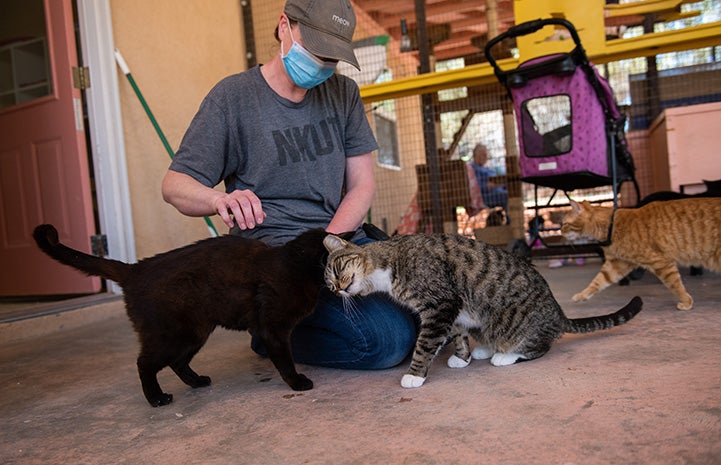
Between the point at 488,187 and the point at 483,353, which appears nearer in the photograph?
the point at 483,353

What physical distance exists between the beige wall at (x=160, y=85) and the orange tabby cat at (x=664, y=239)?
9.55 feet

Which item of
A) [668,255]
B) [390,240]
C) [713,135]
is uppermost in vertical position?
[713,135]

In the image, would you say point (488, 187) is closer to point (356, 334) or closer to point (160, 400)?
point (356, 334)

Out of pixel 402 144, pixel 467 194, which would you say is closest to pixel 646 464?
pixel 467 194

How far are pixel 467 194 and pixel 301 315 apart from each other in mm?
3292

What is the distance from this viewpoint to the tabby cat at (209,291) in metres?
1.58

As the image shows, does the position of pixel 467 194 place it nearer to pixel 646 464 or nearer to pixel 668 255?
pixel 668 255

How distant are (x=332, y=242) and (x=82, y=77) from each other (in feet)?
9.33

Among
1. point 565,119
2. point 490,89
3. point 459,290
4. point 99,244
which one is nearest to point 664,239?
point 565,119

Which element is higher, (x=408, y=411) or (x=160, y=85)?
(x=160, y=85)

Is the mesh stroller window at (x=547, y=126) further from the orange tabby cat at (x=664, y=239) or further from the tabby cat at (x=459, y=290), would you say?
the tabby cat at (x=459, y=290)

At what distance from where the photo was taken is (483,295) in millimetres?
1844

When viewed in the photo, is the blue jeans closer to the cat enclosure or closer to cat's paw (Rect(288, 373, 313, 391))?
cat's paw (Rect(288, 373, 313, 391))

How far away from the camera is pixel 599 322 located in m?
1.98
